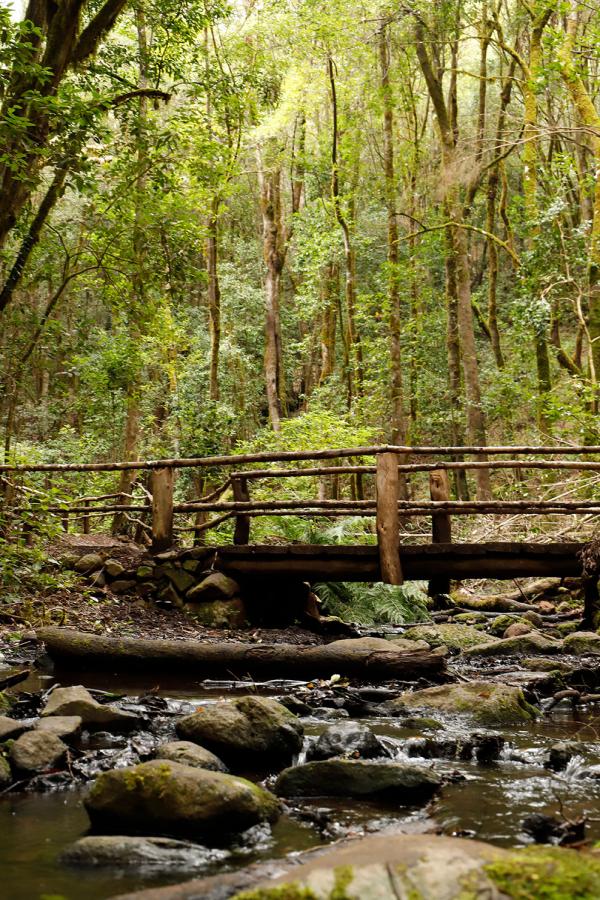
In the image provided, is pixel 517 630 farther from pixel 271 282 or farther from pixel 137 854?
pixel 271 282

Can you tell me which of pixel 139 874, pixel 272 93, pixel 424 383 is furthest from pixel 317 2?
pixel 139 874

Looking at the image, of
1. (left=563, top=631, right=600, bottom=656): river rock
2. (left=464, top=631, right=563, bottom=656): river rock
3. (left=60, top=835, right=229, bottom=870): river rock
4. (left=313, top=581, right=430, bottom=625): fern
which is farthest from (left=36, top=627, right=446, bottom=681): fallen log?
(left=313, top=581, right=430, bottom=625): fern

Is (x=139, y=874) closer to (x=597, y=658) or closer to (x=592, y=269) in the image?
(x=597, y=658)

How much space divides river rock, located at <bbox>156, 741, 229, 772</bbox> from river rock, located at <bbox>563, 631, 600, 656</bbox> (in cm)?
Result: 481

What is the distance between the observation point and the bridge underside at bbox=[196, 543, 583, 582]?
25.8ft

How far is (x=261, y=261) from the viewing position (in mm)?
27391

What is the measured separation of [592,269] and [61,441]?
13940 mm

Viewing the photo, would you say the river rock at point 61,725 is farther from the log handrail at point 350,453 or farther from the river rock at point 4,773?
the log handrail at point 350,453

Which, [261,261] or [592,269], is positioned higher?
[261,261]

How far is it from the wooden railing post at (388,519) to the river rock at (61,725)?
403 cm

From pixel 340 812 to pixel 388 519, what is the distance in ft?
15.2

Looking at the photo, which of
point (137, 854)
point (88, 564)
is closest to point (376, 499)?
point (88, 564)

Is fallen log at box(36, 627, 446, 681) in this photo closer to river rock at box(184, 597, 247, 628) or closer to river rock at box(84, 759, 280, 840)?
river rock at box(184, 597, 247, 628)

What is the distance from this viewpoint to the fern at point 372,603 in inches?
412
